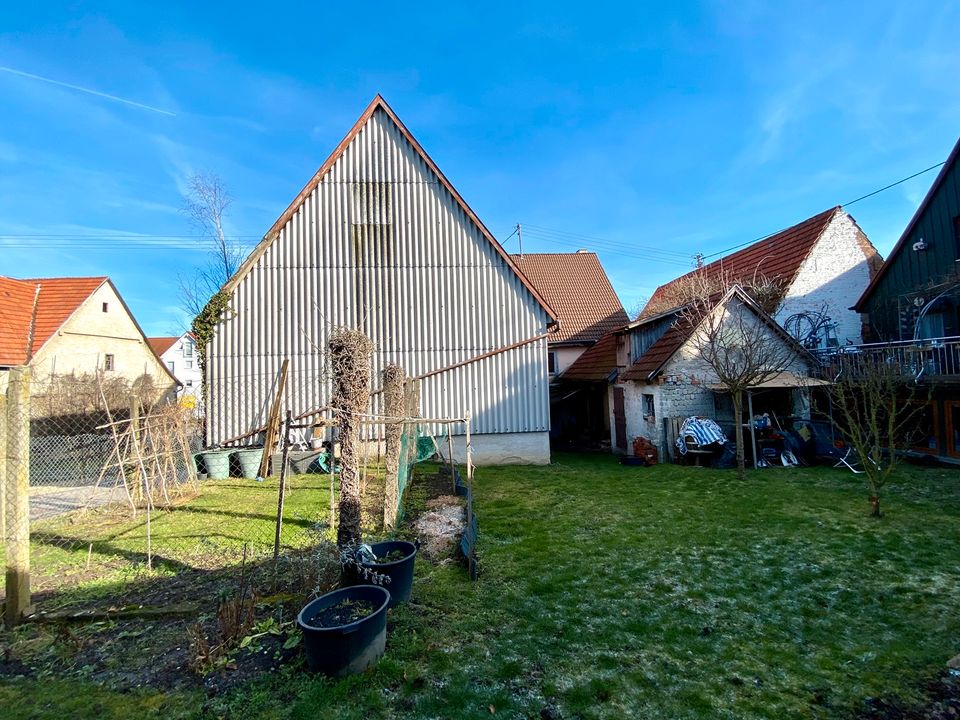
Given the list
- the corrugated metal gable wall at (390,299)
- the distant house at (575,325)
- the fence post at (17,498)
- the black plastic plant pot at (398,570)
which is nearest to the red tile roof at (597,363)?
the distant house at (575,325)

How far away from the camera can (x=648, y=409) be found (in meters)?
15.1

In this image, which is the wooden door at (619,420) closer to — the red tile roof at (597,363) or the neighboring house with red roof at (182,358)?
the red tile roof at (597,363)

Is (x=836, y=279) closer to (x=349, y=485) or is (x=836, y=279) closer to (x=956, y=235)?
(x=956, y=235)

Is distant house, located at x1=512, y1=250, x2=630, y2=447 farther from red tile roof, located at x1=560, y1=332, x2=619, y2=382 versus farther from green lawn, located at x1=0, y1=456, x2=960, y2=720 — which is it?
green lawn, located at x1=0, y1=456, x2=960, y2=720

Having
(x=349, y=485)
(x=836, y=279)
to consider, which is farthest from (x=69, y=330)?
(x=836, y=279)

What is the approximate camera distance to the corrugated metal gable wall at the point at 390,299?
14242 mm

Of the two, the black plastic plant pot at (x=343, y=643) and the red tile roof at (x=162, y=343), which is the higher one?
the red tile roof at (x=162, y=343)

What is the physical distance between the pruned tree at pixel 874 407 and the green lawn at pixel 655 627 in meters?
0.99

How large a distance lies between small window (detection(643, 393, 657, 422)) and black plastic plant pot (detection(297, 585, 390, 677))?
1227 centimetres

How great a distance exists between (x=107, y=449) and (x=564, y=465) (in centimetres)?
1217

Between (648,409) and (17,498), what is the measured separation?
47.5ft

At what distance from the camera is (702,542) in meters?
7.09

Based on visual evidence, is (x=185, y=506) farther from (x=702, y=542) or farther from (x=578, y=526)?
(x=702, y=542)

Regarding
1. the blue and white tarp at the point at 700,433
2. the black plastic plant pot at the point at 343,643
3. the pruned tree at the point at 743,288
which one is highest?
the pruned tree at the point at 743,288
